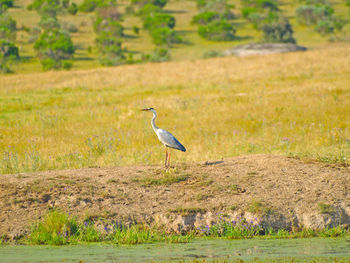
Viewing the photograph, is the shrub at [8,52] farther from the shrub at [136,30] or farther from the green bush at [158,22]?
the green bush at [158,22]

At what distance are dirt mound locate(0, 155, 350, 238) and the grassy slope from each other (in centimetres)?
4085

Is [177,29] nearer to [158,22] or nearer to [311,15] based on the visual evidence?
[158,22]

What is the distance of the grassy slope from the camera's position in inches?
2243

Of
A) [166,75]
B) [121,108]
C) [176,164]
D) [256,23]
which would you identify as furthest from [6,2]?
[176,164]

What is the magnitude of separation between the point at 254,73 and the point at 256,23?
40.4 m

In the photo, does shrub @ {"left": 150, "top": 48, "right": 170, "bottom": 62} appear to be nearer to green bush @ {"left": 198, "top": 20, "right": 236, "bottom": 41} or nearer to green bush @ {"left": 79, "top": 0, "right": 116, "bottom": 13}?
green bush @ {"left": 198, "top": 20, "right": 236, "bottom": 41}

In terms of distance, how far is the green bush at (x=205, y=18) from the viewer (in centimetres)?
7612

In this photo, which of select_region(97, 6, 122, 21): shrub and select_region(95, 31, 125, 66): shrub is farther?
select_region(97, 6, 122, 21): shrub

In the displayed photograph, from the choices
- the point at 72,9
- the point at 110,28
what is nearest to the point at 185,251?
the point at 110,28

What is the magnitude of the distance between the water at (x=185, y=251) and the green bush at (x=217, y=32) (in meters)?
58.9

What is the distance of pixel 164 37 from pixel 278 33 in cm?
1226

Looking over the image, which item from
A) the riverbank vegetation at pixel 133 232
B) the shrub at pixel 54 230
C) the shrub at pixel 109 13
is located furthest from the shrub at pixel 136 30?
the shrub at pixel 54 230

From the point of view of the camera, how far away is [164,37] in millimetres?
63500

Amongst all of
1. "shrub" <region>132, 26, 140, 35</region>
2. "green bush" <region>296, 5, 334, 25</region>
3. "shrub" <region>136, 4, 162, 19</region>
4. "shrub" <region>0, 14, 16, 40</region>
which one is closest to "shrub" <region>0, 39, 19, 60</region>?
"shrub" <region>0, 14, 16, 40</region>
